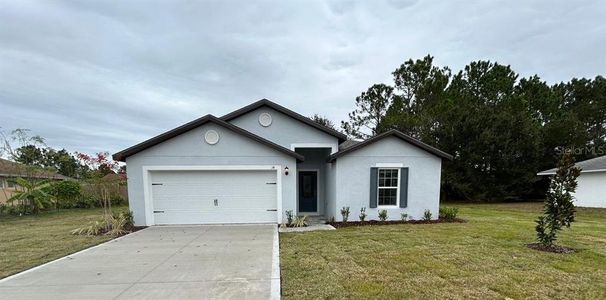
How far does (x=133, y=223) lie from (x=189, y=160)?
3.01 m

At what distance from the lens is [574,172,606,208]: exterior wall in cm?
1727

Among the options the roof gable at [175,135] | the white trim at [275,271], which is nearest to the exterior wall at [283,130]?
the roof gable at [175,135]

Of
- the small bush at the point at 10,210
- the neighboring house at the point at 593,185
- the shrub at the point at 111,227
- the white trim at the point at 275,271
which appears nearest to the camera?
the white trim at the point at 275,271

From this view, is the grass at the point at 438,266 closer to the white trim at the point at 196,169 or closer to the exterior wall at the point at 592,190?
the white trim at the point at 196,169

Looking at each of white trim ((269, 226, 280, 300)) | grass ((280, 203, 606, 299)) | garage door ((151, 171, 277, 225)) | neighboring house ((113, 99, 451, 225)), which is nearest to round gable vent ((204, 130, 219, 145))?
neighboring house ((113, 99, 451, 225))

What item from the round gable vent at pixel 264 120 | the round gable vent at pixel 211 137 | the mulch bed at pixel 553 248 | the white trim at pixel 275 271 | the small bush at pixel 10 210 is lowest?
the small bush at pixel 10 210

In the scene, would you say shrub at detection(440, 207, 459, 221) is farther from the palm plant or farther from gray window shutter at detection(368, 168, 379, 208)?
the palm plant

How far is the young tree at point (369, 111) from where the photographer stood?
25.1 m

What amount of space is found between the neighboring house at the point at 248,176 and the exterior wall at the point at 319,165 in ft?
6.57

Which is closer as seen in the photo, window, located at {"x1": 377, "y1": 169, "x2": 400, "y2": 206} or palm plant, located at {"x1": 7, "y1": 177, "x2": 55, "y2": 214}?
window, located at {"x1": 377, "y1": 169, "x2": 400, "y2": 206}

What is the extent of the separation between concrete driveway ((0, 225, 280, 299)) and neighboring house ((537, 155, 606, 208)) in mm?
21032

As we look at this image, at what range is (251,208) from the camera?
34.7 feet

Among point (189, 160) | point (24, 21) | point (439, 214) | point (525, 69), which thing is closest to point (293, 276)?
point (189, 160)

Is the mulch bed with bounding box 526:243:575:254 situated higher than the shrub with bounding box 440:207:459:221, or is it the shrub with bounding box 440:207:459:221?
the mulch bed with bounding box 526:243:575:254
